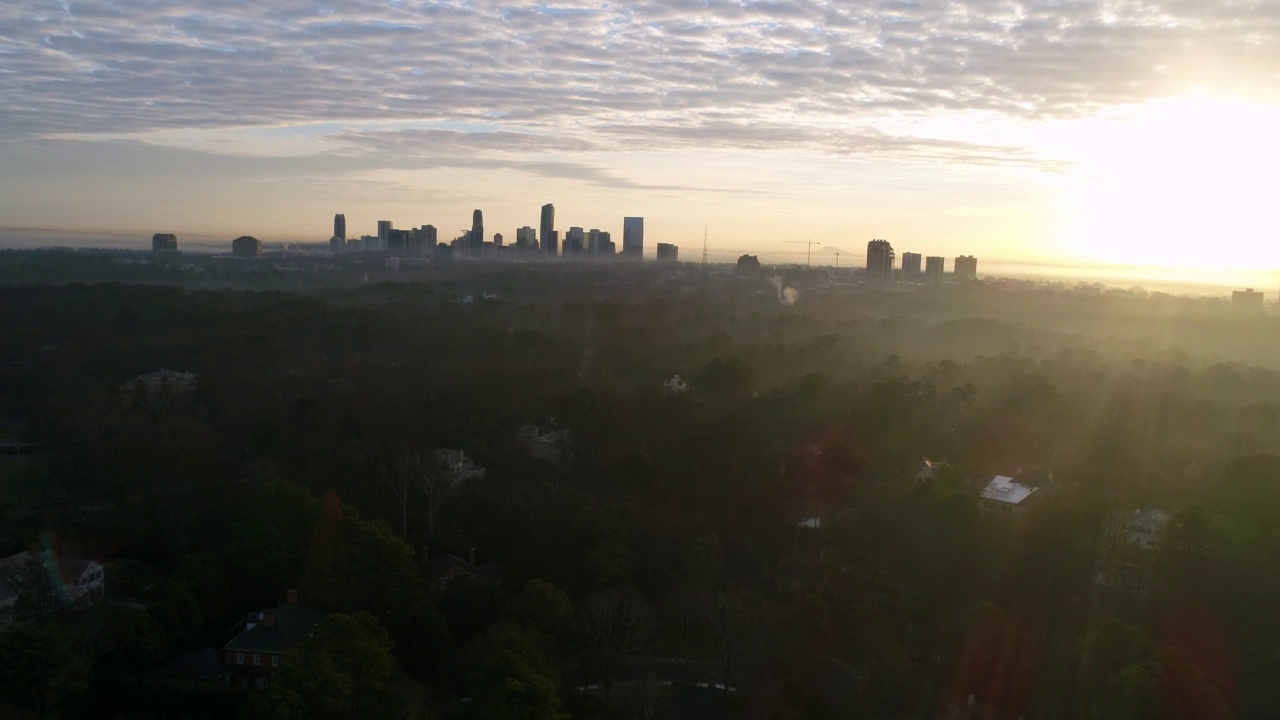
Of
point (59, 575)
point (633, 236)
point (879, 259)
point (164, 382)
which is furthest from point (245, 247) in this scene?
point (59, 575)

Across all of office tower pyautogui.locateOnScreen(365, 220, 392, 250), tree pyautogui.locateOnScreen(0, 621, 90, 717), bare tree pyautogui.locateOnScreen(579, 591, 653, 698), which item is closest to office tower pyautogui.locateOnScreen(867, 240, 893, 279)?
office tower pyautogui.locateOnScreen(365, 220, 392, 250)

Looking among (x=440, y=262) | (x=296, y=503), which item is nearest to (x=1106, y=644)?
(x=296, y=503)

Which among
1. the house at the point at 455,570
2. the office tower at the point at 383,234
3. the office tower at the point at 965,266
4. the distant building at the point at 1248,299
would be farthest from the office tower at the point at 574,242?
the house at the point at 455,570

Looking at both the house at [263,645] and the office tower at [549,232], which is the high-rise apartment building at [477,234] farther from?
the house at [263,645]

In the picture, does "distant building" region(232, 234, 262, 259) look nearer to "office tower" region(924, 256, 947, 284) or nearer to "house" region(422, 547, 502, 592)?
"office tower" region(924, 256, 947, 284)

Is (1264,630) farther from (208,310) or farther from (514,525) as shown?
(208,310)
